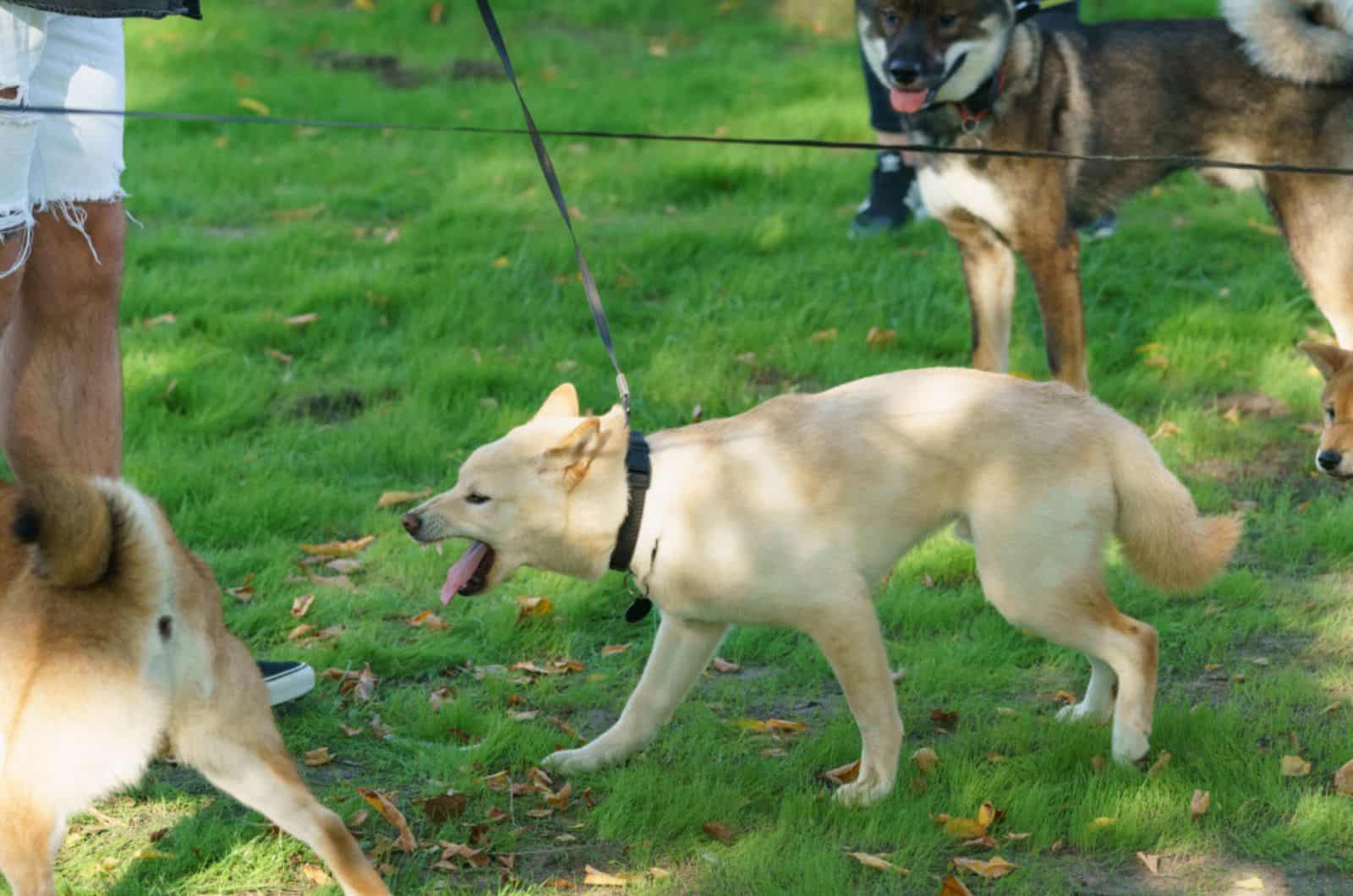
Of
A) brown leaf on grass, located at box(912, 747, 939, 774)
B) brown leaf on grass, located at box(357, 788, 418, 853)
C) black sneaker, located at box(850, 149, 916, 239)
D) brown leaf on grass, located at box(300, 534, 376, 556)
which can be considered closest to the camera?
brown leaf on grass, located at box(357, 788, 418, 853)

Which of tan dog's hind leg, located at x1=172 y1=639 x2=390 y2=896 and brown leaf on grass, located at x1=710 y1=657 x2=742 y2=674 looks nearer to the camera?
tan dog's hind leg, located at x1=172 y1=639 x2=390 y2=896

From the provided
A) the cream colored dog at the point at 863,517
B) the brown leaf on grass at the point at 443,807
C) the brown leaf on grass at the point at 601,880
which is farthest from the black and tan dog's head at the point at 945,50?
the brown leaf on grass at the point at 601,880

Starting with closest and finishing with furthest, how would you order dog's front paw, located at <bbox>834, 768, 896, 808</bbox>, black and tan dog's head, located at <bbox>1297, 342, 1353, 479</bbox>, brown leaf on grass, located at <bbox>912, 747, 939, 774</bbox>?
dog's front paw, located at <bbox>834, 768, 896, 808</bbox>, brown leaf on grass, located at <bbox>912, 747, 939, 774</bbox>, black and tan dog's head, located at <bbox>1297, 342, 1353, 479</bbox>

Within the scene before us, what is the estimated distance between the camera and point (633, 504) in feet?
11.0

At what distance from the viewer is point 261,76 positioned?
416 inches

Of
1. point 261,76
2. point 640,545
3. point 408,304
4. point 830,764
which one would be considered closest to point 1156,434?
point 830,764

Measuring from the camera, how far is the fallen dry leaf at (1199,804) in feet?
10.7

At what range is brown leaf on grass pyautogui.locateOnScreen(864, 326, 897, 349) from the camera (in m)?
6.21

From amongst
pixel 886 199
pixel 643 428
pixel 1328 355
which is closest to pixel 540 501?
pixel 643 428

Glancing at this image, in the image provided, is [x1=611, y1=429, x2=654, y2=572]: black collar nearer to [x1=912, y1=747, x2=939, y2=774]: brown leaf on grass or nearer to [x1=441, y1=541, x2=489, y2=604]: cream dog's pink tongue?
[x1=441, y1=541, x2=489, y2=604]: cream dog's pink tongue

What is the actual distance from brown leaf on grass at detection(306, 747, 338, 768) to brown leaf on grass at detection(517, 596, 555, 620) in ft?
2.75

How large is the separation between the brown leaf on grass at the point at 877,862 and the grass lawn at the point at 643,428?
0.07ft

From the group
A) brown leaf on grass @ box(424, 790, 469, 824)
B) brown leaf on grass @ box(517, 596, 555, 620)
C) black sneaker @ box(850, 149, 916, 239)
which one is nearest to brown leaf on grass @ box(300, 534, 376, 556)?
brown leaf on grass @ box(517, 596, 555, 620)

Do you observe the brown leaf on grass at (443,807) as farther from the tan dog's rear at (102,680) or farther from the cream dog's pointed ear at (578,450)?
the cream dog's pointed ear at (578,450)
